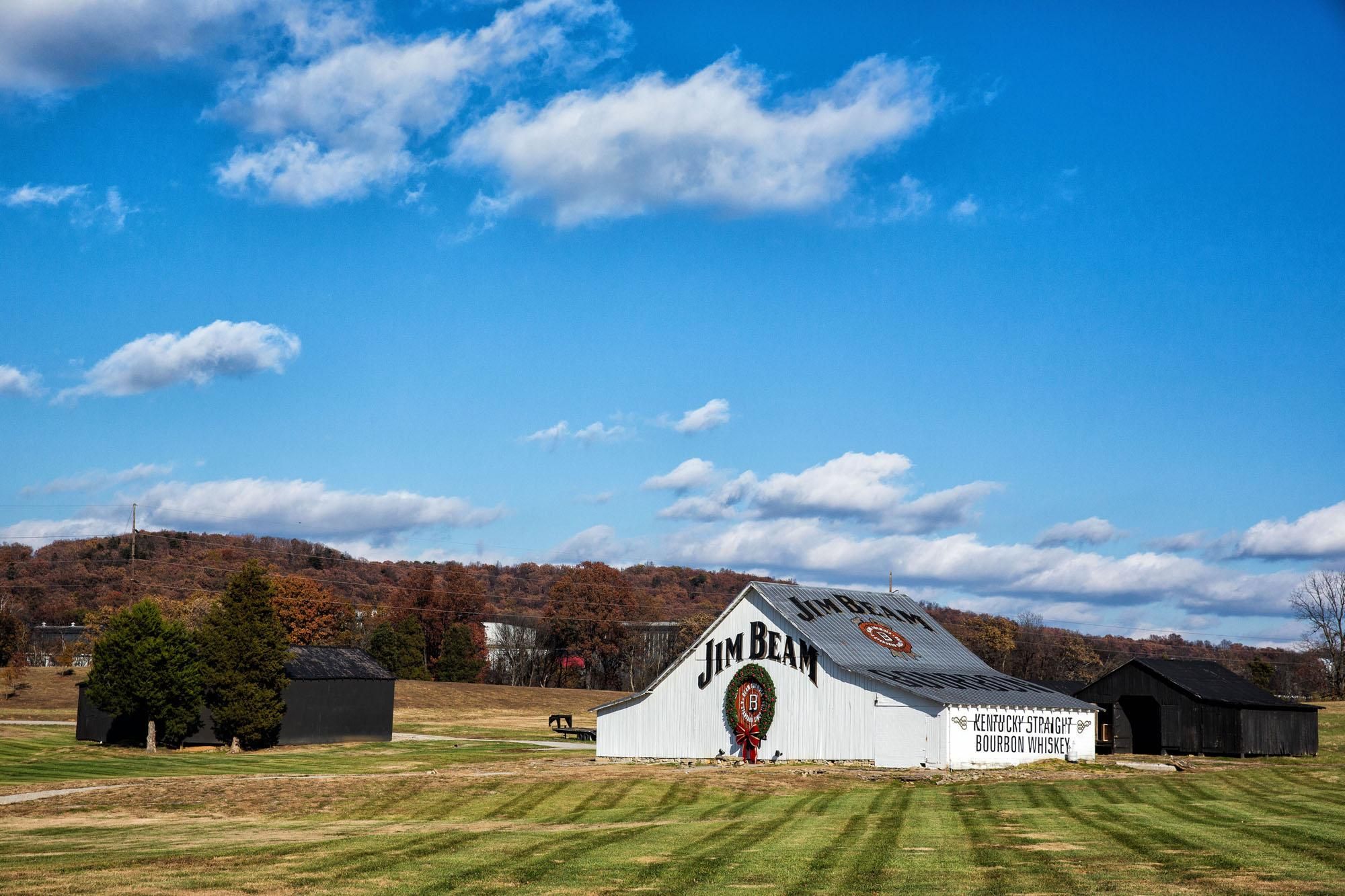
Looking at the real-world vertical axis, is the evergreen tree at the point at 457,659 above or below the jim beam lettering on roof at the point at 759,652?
below

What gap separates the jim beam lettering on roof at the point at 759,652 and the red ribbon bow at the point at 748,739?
9.09 ft

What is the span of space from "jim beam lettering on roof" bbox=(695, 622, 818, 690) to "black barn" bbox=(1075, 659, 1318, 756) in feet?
62.1

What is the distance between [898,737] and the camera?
48031 mm

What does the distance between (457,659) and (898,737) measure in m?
84.6

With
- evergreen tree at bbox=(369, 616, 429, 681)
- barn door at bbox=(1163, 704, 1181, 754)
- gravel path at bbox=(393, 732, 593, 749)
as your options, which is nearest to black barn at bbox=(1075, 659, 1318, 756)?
barn door at bbox=(1163, 704, 1181, 754)

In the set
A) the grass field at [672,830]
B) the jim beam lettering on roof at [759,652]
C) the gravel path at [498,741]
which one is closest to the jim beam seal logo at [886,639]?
the jim beam lettering on roof at [759,652]

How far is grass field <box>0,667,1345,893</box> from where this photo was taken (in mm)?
19094

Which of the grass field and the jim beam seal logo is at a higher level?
the jim beam seal logo

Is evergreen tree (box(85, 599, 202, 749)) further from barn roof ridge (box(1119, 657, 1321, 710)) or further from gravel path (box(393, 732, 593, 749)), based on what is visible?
barn roof ridge (box(1119, 657, 1321, 710))

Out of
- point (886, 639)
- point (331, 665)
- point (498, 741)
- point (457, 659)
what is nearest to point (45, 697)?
point (331, 665)

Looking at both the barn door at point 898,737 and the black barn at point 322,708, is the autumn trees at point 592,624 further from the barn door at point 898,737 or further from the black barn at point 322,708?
the barn door at point 898,737

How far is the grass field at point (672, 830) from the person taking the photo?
62.6 feet

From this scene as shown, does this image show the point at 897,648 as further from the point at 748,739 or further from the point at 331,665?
the point at 331,665

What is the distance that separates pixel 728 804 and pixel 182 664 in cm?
3642
